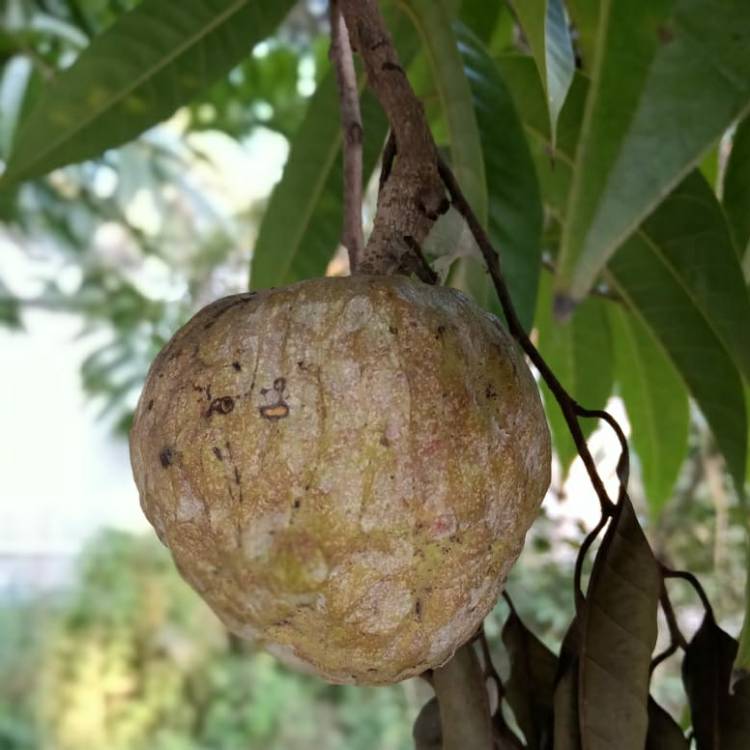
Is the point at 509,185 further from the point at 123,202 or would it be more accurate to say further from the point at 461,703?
the point at 123,202

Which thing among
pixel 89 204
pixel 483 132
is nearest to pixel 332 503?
pixel 483 132

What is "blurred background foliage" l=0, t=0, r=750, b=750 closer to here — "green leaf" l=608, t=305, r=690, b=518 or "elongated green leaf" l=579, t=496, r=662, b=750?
"green leaf" l=608, t=305, r=690, b=518

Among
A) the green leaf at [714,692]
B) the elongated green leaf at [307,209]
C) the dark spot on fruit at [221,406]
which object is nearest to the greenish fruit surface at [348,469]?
the dark spot on fruit at [221,406]

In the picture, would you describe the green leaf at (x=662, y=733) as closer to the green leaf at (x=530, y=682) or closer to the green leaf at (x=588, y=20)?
the green leaf at (x=530, y=682)

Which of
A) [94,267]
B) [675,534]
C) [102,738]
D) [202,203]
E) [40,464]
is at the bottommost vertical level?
[102,738]

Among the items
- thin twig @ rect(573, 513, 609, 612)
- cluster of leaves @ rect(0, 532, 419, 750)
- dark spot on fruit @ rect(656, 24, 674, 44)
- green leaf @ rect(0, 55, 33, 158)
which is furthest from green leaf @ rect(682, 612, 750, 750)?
cluster of leaves @ rect(0, 532, 419, 750)

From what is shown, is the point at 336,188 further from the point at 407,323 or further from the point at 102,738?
the point at 102,738

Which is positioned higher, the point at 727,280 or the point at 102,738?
the point at 727,280

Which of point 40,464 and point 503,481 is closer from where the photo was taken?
point 503,481
